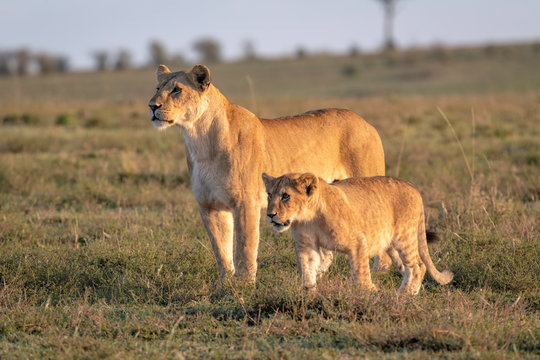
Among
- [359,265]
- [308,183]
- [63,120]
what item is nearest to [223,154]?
[308,183]

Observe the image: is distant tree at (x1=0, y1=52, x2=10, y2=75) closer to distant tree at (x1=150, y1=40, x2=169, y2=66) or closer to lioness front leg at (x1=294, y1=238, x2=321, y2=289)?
distant tree at (x1=150, y1=40, x2=169, y2=66)

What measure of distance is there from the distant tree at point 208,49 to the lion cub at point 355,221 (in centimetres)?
7025

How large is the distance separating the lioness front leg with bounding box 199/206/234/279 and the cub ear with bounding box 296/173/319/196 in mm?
959

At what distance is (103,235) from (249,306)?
2619 mm

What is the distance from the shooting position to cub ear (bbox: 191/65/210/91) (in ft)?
17.9

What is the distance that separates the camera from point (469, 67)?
145 ft

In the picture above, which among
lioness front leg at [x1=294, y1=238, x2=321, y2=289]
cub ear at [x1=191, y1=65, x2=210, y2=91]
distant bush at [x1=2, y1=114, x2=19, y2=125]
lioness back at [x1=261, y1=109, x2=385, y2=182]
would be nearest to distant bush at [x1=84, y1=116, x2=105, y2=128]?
distant bush at [x1=2, y1=114, x2=19, y2=125]

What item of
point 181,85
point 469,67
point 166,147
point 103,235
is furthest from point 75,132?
point 469,67

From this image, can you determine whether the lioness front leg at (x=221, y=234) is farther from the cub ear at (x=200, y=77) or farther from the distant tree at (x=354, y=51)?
the distant tree at (x=354, y=51)

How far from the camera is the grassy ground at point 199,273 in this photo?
4.21 m

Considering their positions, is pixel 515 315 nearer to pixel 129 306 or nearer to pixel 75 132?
pixel 129 306

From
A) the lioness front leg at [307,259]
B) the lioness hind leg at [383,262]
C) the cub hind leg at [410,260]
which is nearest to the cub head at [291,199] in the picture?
the lioness front leg at [307,259]

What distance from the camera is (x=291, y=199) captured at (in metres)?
4.82

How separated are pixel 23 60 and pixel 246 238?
63.0 m
